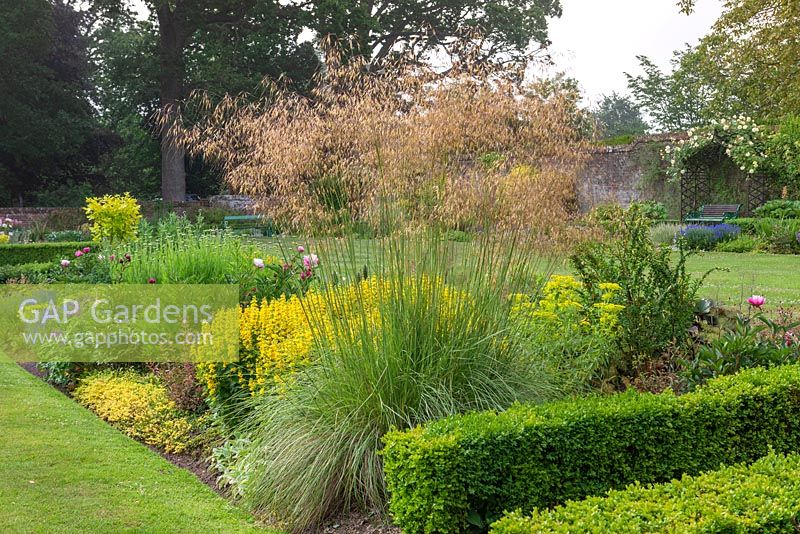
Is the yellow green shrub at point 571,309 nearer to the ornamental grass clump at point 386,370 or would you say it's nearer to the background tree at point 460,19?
the ornamental grass clump at point 386,370

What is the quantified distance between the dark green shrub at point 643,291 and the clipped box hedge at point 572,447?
106 cm

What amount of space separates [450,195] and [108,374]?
3698 mm

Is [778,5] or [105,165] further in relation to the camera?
[105,165]

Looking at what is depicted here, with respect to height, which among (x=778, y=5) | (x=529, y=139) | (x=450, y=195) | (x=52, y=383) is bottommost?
(x=52, y=383)

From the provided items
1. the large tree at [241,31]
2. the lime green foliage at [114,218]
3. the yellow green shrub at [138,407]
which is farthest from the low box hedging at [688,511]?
the large tree at [241,31]

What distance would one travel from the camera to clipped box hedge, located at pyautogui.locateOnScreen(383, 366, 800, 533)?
2.77 metres

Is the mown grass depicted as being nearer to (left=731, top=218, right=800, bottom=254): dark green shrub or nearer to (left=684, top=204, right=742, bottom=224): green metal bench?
(left=731, top=218, right=800, bottom=254): dark green shrub

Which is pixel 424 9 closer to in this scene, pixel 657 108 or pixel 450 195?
pixel 657 108

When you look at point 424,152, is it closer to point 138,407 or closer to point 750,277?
point 138,407

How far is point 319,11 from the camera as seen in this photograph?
21.0 metres

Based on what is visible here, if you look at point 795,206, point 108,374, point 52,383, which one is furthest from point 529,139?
point 795,206

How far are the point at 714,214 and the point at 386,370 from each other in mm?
15335

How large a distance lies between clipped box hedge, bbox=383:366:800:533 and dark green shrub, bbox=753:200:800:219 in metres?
12.2

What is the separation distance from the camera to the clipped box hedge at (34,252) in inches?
482
